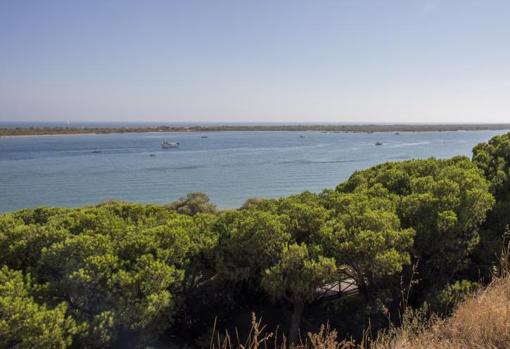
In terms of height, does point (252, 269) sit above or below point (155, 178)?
above

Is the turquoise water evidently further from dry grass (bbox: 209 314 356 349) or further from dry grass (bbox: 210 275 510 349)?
dry grass (bbox: 210 275 510 349)

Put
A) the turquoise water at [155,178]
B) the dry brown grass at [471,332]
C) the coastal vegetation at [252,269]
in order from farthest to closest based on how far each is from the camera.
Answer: the turquoise water at [155,178]
the coastal vegetation at [252,269]
the dry brown grass at [471,332]

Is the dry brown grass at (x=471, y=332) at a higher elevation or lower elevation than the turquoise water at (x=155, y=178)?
higher

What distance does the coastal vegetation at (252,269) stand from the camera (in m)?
4.93

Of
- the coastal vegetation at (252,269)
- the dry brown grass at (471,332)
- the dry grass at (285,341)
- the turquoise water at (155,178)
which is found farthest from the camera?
the turquoise water at (155,178)

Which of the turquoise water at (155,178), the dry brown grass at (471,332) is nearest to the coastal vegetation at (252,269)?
the dry brown grass at (471,332)

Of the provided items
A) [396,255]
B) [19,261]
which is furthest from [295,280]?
[19,261]

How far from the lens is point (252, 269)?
627 cm

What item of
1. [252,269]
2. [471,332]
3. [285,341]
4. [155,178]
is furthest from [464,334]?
[155,178]

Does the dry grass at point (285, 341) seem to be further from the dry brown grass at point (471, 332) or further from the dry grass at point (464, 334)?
the dry brown grass at point (471, 332)

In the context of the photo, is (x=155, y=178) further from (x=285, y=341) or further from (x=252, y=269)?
(x=285, y=341)

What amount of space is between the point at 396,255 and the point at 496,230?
304 centimetres

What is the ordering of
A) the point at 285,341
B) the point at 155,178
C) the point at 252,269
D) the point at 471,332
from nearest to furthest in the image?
the point at 471,332 → the point at 285,341 → the point at 252,269 → the point at 155,178

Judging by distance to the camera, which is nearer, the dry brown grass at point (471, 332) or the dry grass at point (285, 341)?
the dry grass at point (285, 341)
